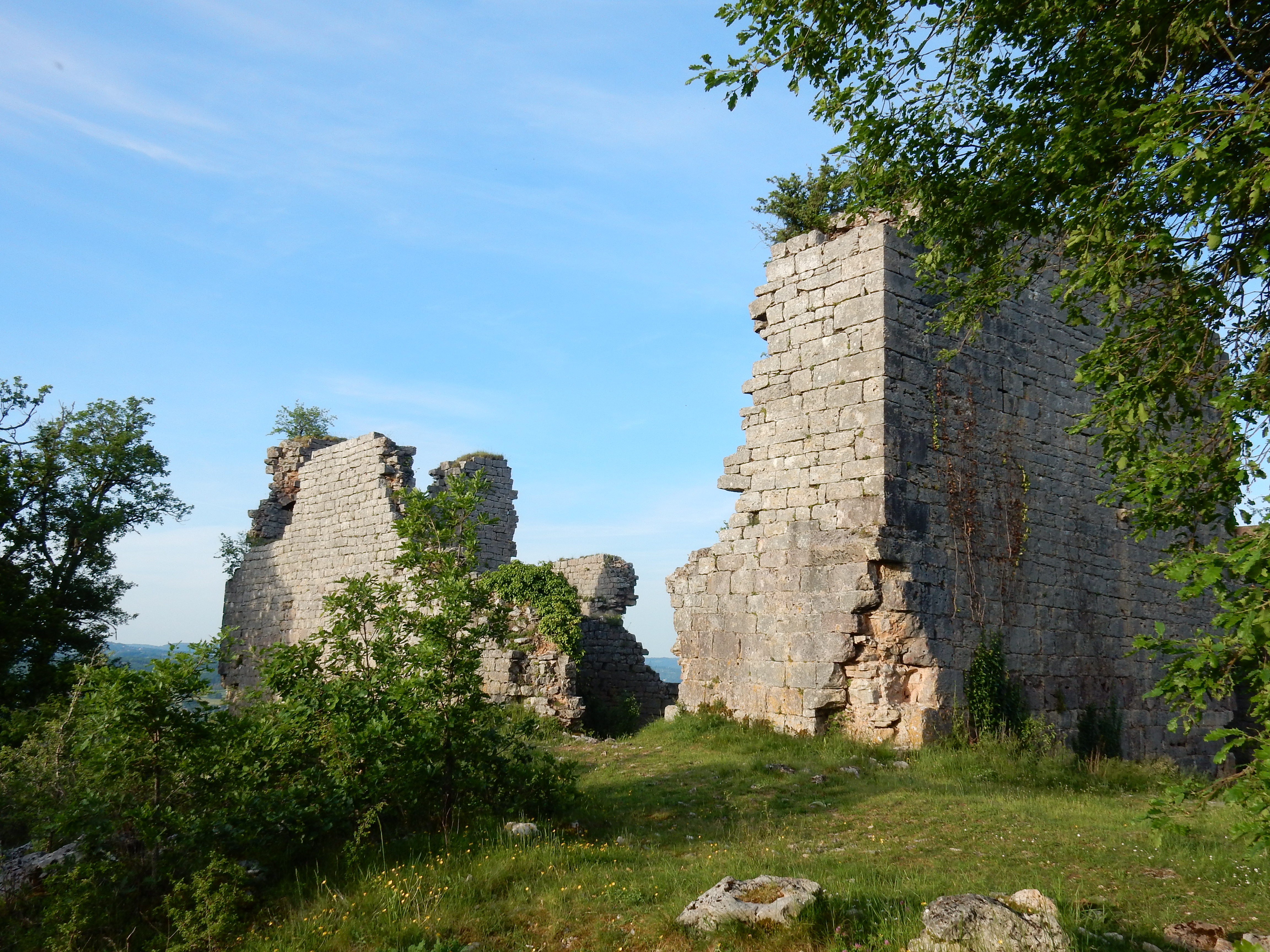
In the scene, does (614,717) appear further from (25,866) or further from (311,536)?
(25,866)

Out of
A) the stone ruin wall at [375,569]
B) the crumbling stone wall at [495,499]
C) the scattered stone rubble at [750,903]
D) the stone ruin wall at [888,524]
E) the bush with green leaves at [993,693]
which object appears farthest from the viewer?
the crumbling stone wall at [495,499]

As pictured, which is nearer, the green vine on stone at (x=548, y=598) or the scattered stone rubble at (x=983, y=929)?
the scattered stone rubble at (x=983, y=929)

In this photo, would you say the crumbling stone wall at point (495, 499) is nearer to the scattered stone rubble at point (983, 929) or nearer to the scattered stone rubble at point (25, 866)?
the scattered stone rubble at point (25, 866)

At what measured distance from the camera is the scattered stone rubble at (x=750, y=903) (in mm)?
4578

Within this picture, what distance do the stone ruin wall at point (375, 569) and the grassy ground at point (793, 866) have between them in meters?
4.39

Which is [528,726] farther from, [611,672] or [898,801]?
[611,672]

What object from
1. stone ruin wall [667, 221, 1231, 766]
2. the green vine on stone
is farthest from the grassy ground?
the green vine on stone

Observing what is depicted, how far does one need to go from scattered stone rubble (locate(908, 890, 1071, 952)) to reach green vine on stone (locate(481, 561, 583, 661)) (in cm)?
932

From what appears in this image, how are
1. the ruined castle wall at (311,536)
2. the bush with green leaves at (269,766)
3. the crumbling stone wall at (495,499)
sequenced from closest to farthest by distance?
1. the bush with green leaves at (269,766)
2. the ruined castle wall at (311,536)
3. the crumbling stone wall at (495,499)

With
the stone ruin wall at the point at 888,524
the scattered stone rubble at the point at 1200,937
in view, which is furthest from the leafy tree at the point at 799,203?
the scattered stone rubble at the point at 1200,937

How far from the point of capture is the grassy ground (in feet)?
16.0

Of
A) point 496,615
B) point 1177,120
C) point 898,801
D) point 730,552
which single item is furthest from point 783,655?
point 1177,120

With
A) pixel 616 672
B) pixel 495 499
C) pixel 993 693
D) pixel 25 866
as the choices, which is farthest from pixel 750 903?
pixel 495 499

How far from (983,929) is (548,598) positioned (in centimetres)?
1000
